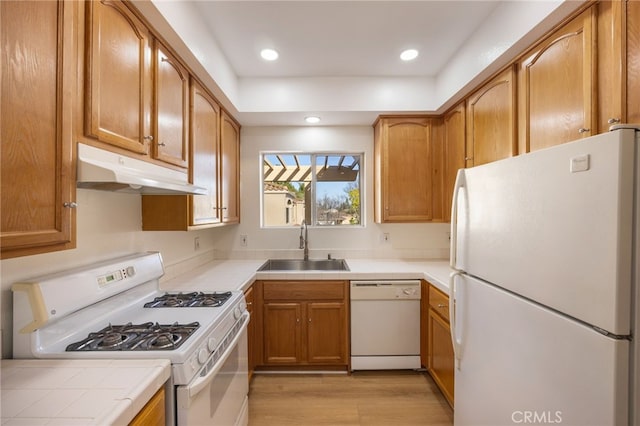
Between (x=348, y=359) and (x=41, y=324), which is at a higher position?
(x=41, y=324)

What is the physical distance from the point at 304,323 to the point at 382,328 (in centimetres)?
66

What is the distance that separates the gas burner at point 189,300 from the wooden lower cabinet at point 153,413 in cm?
57

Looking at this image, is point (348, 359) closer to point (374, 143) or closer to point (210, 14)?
point (374, 143)

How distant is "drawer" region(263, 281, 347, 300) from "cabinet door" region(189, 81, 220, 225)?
723 millimetres

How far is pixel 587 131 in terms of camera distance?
1184mm

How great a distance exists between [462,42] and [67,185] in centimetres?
246

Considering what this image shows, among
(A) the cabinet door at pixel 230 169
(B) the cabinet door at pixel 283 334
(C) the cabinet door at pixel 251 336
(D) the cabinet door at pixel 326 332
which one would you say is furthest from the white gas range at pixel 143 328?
(A) the cabinet door at pixel 230 169

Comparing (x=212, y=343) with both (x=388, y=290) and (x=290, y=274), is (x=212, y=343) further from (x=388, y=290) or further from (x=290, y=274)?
(x=388, y=290)

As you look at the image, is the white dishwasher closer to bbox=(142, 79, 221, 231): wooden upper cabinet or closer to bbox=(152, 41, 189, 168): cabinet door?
bbox=(142, 79, 221, 231): wooden upper cabinet

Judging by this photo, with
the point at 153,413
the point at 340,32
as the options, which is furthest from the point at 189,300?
the point at 340,32

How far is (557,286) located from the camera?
0.86 m

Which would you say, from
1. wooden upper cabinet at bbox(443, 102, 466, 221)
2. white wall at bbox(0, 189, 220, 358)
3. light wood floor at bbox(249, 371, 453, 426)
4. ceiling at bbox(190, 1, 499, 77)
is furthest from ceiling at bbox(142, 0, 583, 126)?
light wood floor at bbox(249, 371, 453, 426)

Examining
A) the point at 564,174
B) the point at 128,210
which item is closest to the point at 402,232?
the point at 564,174

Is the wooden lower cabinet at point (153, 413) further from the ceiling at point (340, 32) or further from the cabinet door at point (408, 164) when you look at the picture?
the cabinet door at point (408, 164)
